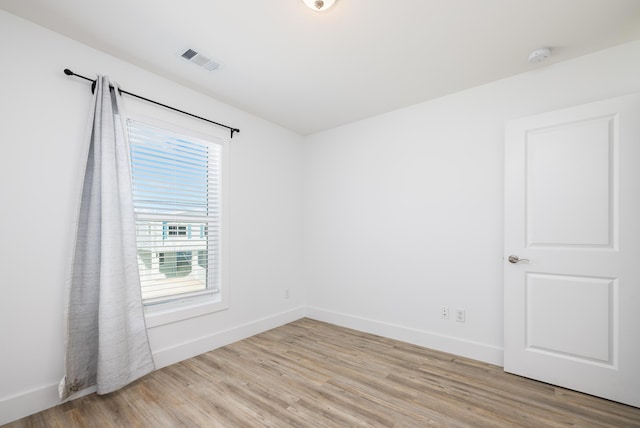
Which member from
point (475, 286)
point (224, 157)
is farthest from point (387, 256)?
point (224, 157)

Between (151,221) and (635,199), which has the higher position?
(635,199)

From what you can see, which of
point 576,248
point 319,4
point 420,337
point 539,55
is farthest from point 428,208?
point 319,4

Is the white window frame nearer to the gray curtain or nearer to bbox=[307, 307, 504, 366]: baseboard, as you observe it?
the gray curtain

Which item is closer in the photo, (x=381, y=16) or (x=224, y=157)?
(x=381, y=16)

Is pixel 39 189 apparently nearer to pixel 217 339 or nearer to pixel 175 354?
pixel 175 354

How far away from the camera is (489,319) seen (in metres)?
2.67

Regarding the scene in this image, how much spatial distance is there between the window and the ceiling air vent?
0.70m

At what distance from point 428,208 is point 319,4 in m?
2.14

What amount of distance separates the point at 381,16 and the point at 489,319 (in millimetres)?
2679

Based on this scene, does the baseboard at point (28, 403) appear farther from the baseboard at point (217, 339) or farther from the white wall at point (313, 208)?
the baseboard at point (217, 339)

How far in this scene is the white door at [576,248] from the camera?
202cm

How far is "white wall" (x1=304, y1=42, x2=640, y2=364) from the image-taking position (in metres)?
2.53

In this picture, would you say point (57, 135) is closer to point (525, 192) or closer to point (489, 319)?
point (525, 192)

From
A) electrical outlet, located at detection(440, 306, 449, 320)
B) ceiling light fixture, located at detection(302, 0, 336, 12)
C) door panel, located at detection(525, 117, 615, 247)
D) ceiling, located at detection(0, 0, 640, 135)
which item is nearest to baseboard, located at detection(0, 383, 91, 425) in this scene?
ceiling, located at detection(0, 0, 640, 135)
